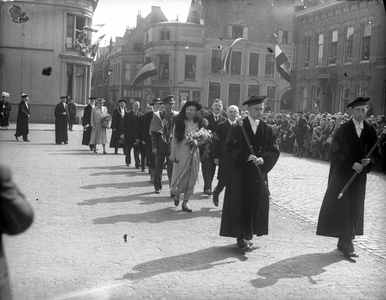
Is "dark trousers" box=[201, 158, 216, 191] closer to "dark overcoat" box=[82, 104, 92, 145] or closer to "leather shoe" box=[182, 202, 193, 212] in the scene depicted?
"leather shoe" box=[182, 202, 193, 212]

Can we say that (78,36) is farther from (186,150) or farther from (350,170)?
(350,170)

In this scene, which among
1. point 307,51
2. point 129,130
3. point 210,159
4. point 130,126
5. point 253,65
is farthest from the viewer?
point 253,65

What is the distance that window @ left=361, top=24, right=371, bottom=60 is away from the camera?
2638 cm

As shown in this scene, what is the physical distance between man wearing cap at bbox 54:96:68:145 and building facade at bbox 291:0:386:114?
41.1 ft

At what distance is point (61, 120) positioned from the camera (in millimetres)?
19516

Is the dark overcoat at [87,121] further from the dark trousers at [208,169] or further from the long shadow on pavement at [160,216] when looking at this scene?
the long shadow on pavement at [160,216]

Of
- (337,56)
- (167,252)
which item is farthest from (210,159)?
(337,56)

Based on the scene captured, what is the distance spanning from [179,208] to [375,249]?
342cm

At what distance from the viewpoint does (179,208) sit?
898 centimetres

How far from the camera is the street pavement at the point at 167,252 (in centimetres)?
491

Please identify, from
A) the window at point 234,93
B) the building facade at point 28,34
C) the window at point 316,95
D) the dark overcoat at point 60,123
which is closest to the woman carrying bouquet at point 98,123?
the dark overcoat at point 60,123

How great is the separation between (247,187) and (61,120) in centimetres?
1431

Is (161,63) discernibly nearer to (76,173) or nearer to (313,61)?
(313,61)

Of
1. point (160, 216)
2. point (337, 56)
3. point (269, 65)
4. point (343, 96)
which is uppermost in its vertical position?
point (269, 65)
